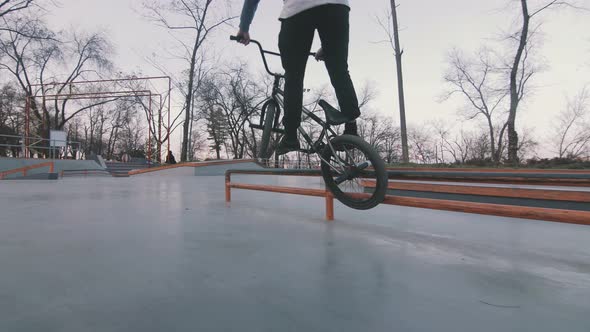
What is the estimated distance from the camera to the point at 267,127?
250 centimetres

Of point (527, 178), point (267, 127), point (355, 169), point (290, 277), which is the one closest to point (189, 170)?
point (267, 127)

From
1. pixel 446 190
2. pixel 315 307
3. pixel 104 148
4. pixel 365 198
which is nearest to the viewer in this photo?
pixel 315 307

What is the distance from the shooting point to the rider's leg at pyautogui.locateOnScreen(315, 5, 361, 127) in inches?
77.0

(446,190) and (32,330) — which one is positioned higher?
(446,190)

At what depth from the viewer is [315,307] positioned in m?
1.11

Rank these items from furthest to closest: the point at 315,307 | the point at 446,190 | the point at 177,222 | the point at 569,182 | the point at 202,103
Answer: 1. the point at 202,103
2. the point at 177,222
3. the point at 446,190
4. the point at 569,182
5. the point at 315,307

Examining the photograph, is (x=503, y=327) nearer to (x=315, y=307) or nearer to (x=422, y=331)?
(x=422, y=331)

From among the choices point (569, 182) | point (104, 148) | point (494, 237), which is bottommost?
point (494, 237)

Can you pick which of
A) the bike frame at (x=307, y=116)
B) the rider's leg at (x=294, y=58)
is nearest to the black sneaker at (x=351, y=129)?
the bike frame at (x=307, y=116)

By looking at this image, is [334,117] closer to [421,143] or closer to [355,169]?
[355,169]

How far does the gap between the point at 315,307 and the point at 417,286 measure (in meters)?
0.49

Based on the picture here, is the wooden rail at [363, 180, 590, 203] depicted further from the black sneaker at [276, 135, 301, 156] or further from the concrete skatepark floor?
the black sneaker at [276, 135, 301, 156]

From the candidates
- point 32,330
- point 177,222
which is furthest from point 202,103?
point 32,330

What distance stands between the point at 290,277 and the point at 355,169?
3.19 feet
